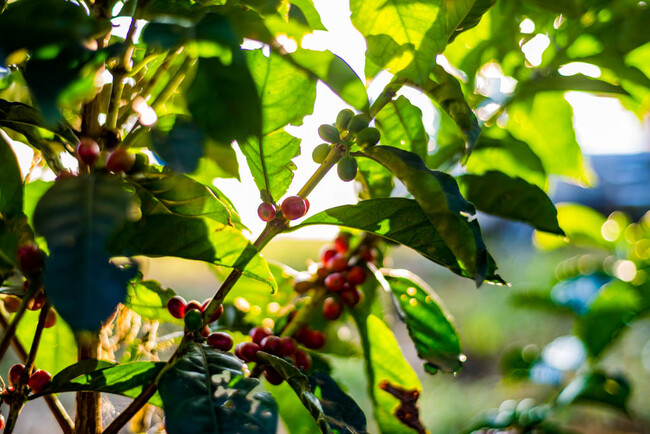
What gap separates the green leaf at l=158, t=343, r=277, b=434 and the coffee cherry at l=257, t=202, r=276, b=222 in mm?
126

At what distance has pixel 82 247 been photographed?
30 centimetres

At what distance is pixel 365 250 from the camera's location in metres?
0.78

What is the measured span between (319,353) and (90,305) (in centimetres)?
52

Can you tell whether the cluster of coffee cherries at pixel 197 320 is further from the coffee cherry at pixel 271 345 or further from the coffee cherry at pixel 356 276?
the coffee cherry at pixel 356 276

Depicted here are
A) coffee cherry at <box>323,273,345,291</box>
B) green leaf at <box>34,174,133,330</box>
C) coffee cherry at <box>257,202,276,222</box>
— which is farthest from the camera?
coffee cherry at <box>323,273,345,291</box>

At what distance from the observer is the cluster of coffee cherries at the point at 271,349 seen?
57 cm

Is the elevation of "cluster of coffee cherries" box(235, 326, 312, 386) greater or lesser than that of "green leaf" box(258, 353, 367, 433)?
greater

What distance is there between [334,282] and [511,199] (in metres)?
0.24

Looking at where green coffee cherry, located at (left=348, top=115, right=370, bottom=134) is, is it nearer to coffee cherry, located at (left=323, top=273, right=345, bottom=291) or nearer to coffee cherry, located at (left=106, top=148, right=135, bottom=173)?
coffee cherry, located at (left=106, top=148, right=135, bottom=173)

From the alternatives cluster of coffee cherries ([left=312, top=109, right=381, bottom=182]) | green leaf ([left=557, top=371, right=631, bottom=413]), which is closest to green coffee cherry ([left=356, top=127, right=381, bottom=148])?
cluster of coffee cherries ([left=312, top=109, right=381, bottom=182])

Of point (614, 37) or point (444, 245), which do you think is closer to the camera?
point (444, 245)

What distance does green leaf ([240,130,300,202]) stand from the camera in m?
0.52

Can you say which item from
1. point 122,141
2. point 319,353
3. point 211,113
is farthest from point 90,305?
point 319,353

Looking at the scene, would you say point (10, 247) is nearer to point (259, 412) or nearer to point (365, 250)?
point (259, 412)
